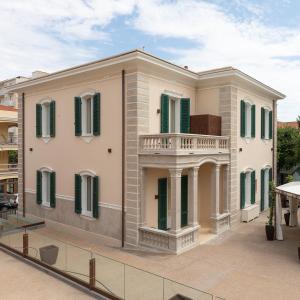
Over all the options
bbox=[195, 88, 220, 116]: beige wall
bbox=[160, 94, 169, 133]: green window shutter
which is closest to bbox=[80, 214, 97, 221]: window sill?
bbox=[160, 94, 169, 133]: green window shutter

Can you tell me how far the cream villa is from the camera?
45.8ft

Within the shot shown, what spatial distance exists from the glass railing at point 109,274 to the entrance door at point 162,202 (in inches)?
198

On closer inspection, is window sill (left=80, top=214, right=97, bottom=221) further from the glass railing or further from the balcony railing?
the balcony railing

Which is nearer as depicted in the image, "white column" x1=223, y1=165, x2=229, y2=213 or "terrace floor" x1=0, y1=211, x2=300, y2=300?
"terrace floor" x1=0, y1=211, x2=300, y2=300

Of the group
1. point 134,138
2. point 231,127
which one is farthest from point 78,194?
point 231,127

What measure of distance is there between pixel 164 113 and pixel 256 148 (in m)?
8.50

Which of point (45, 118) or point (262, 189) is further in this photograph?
point (262, 189)

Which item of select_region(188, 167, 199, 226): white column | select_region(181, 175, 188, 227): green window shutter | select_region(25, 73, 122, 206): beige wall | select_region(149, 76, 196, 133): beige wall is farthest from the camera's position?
select_region(181, 175, 188, 227): green window shutter

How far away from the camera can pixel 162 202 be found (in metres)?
15.6

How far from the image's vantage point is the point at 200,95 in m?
17.9

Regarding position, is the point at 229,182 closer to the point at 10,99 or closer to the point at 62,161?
the point at 62,161

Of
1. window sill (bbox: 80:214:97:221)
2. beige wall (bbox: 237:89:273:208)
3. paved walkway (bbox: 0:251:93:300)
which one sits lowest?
paved walkway (bbox: 0:251:93:300)

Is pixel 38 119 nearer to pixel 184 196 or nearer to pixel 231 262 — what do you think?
pixel 184 196

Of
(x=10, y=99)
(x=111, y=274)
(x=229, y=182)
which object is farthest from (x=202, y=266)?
(x=10, y=99)
